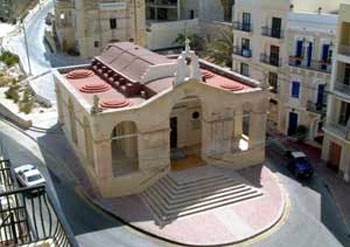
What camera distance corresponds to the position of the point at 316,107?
4003 centimetres

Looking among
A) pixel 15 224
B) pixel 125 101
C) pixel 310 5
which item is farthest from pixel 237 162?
pixel 15 224

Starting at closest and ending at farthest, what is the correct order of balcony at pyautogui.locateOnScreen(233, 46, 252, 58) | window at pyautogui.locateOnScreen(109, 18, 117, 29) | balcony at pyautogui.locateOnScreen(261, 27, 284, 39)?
balcony at pyautogui.locateOnScreen(261, 27, 284, 39), balcony at pyautogui.locateOnScreen(233, 46, 252, 58), window at pyautogui.locateOnScreen(109, 18, 117, 29)

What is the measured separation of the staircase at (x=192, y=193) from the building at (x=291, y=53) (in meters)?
9.59

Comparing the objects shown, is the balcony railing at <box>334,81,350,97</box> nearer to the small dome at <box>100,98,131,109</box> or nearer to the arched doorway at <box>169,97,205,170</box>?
the arched doorway at <box>169,97,205,170</box>

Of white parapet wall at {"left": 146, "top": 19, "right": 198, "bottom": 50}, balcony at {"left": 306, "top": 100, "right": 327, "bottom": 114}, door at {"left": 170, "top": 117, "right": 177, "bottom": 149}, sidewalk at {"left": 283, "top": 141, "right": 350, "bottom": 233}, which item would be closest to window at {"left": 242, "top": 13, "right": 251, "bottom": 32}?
balcony at {"left": 306, "top": 100, "right": 327, "bottom": 114}

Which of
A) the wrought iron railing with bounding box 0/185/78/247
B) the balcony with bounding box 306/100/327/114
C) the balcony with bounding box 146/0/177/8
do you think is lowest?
the balcony with bounding box 306/100/327/114

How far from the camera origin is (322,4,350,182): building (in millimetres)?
35188

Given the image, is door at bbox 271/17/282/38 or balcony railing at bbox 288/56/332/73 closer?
balcony railing at bbox 288/56/332/73

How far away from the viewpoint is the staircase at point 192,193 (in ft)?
102

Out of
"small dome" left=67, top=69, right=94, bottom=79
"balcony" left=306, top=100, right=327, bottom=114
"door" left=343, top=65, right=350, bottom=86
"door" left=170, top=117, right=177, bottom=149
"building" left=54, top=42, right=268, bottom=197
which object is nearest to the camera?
"building" left=54, top=42, right=268, bottom=197

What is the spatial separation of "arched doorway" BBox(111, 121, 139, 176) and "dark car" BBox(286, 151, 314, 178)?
43.7 feet

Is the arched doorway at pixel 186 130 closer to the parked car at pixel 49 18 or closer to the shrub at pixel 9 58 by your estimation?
the shrub at pixel 9 58

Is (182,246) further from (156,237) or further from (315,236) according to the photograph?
(315,236)

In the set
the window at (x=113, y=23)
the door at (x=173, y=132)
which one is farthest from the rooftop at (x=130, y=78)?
the window at (x=113, y=23)
